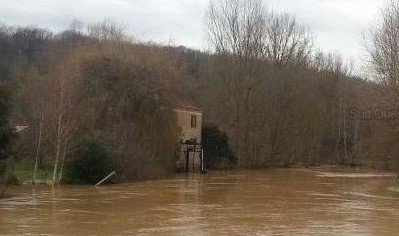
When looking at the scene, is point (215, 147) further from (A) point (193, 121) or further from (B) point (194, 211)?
(B) point (194, 211)

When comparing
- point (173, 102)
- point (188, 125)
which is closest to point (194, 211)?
point (173, 102)

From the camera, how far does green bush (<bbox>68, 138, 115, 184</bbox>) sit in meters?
34.8

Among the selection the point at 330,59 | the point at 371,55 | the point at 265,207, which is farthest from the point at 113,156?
the point at 330,59

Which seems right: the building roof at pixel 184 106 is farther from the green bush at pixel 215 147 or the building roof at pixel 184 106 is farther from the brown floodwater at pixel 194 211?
the brown floodwater at pixel 194 211

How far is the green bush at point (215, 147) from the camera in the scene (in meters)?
57.8

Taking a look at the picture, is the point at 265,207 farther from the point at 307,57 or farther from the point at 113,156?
the point at 307,57

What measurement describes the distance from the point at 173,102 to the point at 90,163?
11.6 m

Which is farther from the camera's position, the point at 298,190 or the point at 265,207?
the point at 298,190

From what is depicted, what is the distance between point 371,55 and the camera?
142ft

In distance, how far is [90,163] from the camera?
34.9 m

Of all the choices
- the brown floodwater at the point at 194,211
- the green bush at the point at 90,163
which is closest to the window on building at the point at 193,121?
the green bush at the point at 90,163

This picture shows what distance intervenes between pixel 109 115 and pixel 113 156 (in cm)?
444

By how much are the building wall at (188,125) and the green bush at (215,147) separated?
4.03 ft

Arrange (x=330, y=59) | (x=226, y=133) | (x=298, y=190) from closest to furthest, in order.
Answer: (x=298, y=190), (x=226, y=133), (x=330, y=59)
